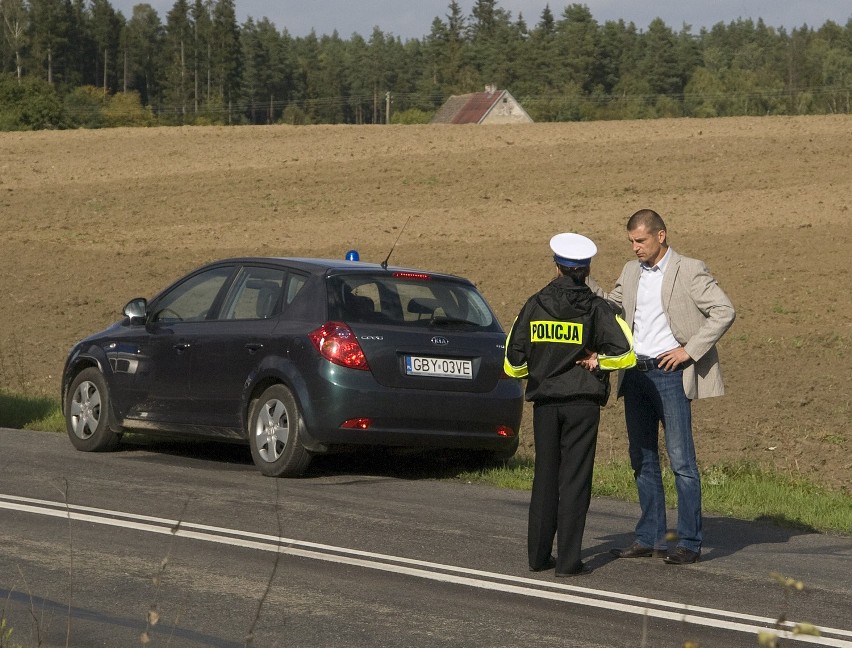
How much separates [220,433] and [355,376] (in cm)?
139

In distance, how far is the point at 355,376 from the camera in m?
10.2

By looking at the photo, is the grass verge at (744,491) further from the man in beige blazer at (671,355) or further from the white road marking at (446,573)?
the white road marking at (446,573)

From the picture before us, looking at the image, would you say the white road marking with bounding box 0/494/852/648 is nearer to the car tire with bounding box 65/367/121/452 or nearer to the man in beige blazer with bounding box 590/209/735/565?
the man in beige blazer with bounding box 590/209/735/565

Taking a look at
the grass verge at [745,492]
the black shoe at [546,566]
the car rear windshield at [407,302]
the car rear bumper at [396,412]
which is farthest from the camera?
the car rear windshield at [407,302]

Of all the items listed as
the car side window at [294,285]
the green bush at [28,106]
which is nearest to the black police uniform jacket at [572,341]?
the car side window at [294,285]

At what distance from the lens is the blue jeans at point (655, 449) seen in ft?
25.1

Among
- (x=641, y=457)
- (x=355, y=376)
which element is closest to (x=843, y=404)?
(x=355, y=376)

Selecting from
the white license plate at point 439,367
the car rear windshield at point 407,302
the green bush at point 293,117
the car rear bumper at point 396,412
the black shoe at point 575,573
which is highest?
the green bush at point 293,117

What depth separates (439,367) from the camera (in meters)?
10.4

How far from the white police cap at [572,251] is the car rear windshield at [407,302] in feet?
11.3

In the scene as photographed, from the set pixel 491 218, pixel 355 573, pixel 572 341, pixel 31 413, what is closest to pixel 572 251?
pixel 572 341

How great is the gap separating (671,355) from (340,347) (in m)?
3.27

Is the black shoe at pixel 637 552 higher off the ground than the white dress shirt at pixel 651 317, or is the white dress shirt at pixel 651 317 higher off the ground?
the white dress shirt at pixel 651 317

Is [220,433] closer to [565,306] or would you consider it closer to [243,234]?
[565,306]
